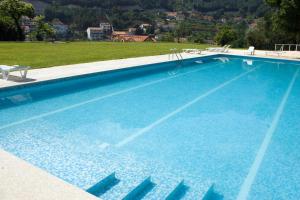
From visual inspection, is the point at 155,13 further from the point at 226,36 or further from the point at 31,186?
the point at 31,186

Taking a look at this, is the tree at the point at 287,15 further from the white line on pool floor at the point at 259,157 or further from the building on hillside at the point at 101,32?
the building on hillside at the point at 101,32

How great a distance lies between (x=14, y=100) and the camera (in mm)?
6914

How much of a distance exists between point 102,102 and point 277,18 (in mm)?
13371

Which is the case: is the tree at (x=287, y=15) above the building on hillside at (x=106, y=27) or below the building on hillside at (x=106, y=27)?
below

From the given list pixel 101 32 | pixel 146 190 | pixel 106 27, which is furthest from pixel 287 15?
pixel 106 27

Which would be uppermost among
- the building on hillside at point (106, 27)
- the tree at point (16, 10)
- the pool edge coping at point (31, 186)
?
the building on hillside at point (106, 27)

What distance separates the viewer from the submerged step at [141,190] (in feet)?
10.8

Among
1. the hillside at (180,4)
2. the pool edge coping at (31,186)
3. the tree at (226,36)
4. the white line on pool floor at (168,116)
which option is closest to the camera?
the pool edge coping at (31,186)

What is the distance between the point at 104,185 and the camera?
3.46m

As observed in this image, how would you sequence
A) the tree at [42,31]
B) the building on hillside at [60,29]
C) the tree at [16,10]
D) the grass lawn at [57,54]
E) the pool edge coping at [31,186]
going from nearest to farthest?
the pool edge coping at [31,186]
the grass lawn at [57,54]
the tree at [16,10]
the tree at [42,31]
the building on hillside at [60,29]

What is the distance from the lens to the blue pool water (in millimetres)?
3703

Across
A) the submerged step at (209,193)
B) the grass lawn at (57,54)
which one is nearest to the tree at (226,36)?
the grass lawn at (57,54)

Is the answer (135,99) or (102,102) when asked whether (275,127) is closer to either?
(135,99)

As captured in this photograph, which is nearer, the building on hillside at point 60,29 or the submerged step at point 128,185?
the submerged step at point 128,185
